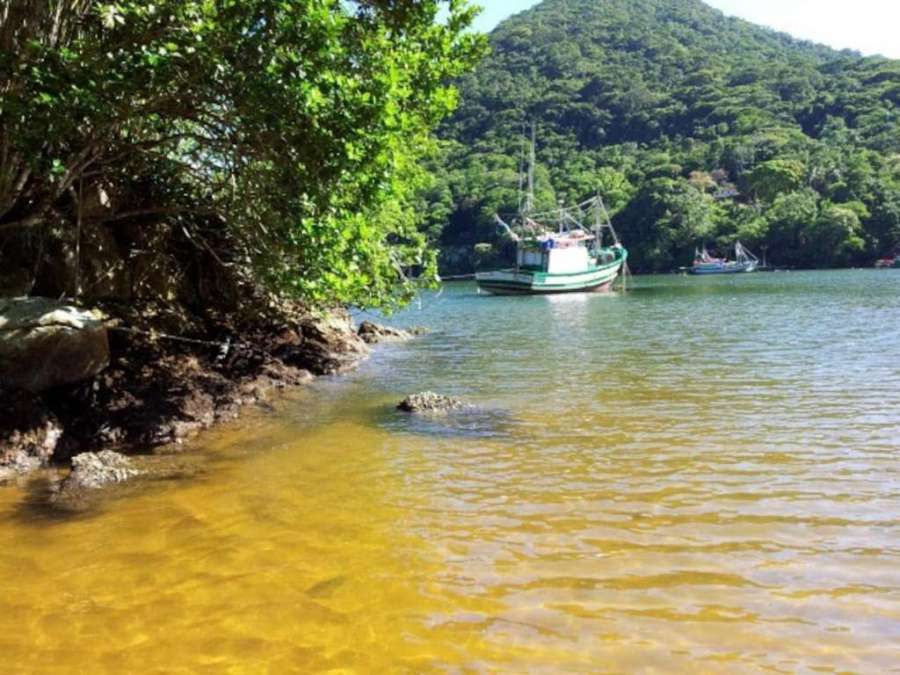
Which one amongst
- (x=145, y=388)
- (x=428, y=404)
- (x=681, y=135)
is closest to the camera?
(x=145, y=388)

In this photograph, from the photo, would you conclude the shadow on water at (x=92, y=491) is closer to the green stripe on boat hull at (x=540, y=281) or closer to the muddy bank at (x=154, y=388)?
the muddy bank at (x=154, y=388)

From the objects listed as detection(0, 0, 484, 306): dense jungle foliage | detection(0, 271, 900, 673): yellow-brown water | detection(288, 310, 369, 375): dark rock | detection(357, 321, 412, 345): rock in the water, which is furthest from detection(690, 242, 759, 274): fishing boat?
detection(0, 0, 484, 306): dense jungle foliage

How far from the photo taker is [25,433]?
819 centimetres

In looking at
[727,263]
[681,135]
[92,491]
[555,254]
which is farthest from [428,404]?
[681,135]

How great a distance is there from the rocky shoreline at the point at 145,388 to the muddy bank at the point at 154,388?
13 mm

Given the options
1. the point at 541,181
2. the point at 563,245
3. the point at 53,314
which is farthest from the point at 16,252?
the point at 541,181

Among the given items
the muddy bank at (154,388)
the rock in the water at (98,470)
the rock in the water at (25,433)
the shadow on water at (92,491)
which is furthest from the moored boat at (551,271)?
the rock in the water at (98,470)

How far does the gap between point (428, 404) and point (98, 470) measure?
4.81m

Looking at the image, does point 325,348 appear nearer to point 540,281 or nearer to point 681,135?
point 540,281

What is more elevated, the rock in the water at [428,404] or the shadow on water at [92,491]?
the rock in the water at [428,404]

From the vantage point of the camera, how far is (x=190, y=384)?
10734mm

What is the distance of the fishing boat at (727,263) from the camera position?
82562mm

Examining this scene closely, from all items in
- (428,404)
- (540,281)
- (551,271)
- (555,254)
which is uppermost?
(555,254)

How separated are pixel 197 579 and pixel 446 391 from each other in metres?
8.22
